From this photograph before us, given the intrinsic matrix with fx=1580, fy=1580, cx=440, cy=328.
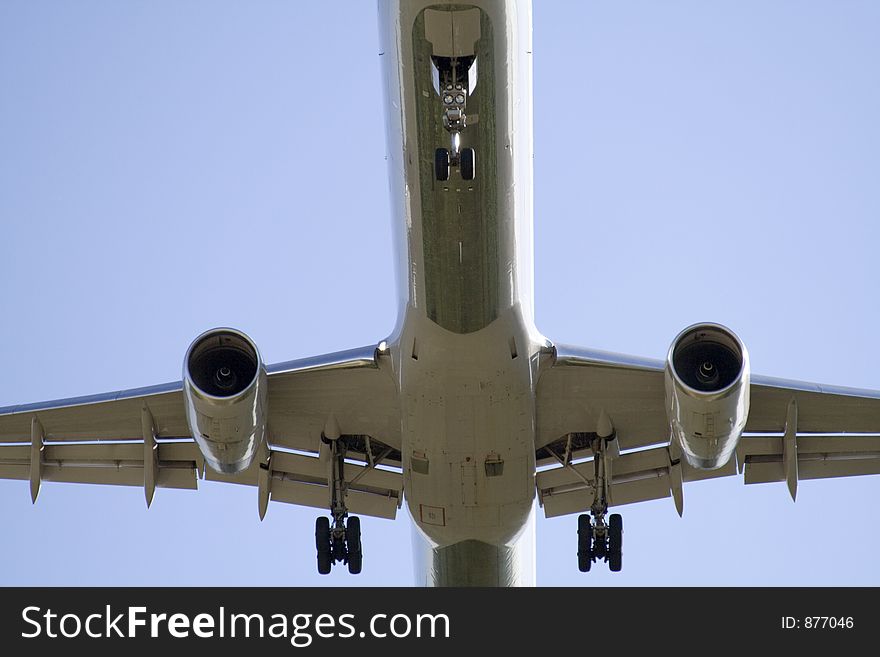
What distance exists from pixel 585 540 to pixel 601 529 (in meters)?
0.32

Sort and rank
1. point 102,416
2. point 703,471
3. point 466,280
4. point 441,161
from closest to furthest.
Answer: point 441,161, point 466,280, point 102,416, point 703,471

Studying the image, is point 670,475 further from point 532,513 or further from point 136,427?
point 136,427

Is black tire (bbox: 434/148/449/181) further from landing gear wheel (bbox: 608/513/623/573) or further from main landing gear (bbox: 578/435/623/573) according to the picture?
landing gear wheel (bbox: 608/513/623/573)

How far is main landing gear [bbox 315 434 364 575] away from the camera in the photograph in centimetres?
2286

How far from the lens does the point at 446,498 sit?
2142cm

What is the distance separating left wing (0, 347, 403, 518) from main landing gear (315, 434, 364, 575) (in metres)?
0.23

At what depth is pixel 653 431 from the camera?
22.7 meters

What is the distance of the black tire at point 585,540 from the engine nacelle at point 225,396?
5.15 metres

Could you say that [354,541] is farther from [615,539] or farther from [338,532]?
[615,539]

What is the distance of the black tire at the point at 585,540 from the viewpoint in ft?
75.4

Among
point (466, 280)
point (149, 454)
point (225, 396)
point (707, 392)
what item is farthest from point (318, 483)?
point (707, 392)
